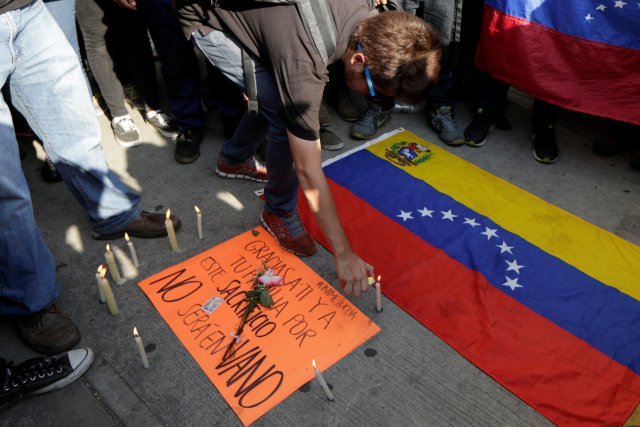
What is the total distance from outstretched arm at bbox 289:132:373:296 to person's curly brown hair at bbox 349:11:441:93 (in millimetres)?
367

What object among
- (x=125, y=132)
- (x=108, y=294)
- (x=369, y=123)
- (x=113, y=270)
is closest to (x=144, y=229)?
(x=113, y=270)

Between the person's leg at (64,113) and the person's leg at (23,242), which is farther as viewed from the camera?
the person's leg at (64,113)

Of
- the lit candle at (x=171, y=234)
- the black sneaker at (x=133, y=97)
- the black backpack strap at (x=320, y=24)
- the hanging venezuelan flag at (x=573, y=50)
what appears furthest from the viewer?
the black sneaker at (x=133, y=97)

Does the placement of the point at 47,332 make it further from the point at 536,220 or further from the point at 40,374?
the point at 536,220

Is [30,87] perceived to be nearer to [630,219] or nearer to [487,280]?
[487,280]

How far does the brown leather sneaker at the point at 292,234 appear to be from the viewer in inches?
100

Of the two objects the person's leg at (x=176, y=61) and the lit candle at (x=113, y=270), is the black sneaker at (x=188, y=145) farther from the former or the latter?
the lit candle at (x=113, y=270)

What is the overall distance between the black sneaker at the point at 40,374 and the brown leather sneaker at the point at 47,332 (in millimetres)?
77

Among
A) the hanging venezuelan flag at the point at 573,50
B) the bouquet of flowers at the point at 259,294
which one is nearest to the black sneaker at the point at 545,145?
the hanging venezuelan flag at the point at 573,50

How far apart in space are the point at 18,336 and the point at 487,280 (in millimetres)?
2099

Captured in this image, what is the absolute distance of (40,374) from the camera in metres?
1.92

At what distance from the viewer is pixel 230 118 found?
329 cm

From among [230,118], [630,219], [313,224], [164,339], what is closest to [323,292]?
[313,224]

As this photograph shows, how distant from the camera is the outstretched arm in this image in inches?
76.0
